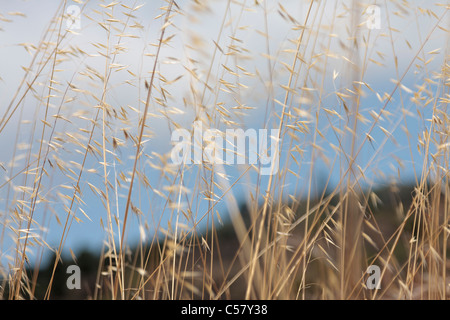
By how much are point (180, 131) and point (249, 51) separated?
13.3 inches

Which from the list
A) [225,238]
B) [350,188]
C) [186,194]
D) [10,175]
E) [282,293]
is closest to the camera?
[282,293]

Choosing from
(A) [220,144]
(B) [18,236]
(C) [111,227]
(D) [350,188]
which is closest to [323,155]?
(D) [350,188]

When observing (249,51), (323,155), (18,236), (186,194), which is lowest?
(18,236)

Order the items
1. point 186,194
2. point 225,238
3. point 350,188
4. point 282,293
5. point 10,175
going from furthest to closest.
A: 1. point 225,238
2. point 10,175
3. point 186,194
4. point 350,188
5. point 282,293

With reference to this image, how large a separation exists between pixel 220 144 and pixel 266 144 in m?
0.16

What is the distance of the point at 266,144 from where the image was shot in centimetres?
160

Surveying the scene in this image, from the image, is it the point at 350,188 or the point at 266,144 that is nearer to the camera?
the point at 350,188

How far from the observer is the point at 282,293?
4.45 feet
